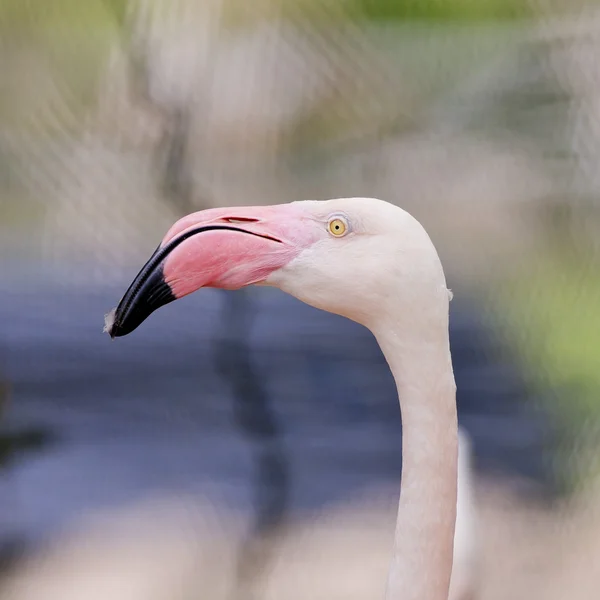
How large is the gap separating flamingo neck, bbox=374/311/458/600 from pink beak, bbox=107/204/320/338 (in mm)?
135

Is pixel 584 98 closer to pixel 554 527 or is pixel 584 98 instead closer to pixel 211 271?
pixel 554 527

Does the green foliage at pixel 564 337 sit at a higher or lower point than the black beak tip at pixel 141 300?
lower

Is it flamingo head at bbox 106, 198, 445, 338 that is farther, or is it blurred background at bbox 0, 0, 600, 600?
blurred background at bbox 0, 0, 600, 600

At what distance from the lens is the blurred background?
2.08 m

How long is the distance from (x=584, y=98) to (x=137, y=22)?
4.76 feet

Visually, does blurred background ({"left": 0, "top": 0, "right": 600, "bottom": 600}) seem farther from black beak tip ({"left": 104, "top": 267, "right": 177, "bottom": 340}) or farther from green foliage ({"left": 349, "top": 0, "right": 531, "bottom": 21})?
black beak tip ({"left": 104, "top": 267, "right": 177, "bottom": 340})

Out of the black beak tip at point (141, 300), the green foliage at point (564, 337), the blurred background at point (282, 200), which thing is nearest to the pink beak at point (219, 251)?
the black beak tip at point (141, 300)

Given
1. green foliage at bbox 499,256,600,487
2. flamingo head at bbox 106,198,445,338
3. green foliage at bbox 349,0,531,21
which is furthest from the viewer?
green foliage at bbox 349,0,531,21

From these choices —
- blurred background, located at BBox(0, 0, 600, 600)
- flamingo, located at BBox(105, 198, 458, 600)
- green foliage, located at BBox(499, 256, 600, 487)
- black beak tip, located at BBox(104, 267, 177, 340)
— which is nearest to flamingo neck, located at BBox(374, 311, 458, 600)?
flamingo, located at BBox(105, 198, 458, 600)

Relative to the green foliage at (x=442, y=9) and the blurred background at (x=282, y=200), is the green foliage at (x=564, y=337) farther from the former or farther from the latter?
the green foliage at (x=442, y=9)

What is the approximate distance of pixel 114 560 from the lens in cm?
172

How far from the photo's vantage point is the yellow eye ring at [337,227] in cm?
69

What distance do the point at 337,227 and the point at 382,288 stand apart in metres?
0.08

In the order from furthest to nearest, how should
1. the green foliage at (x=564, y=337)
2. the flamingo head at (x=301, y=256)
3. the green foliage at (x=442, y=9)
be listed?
the green foliage at (x=442, y=9)
the green foliage at (x=564, y=337)
the flamingo head at (x=301, y=256)
